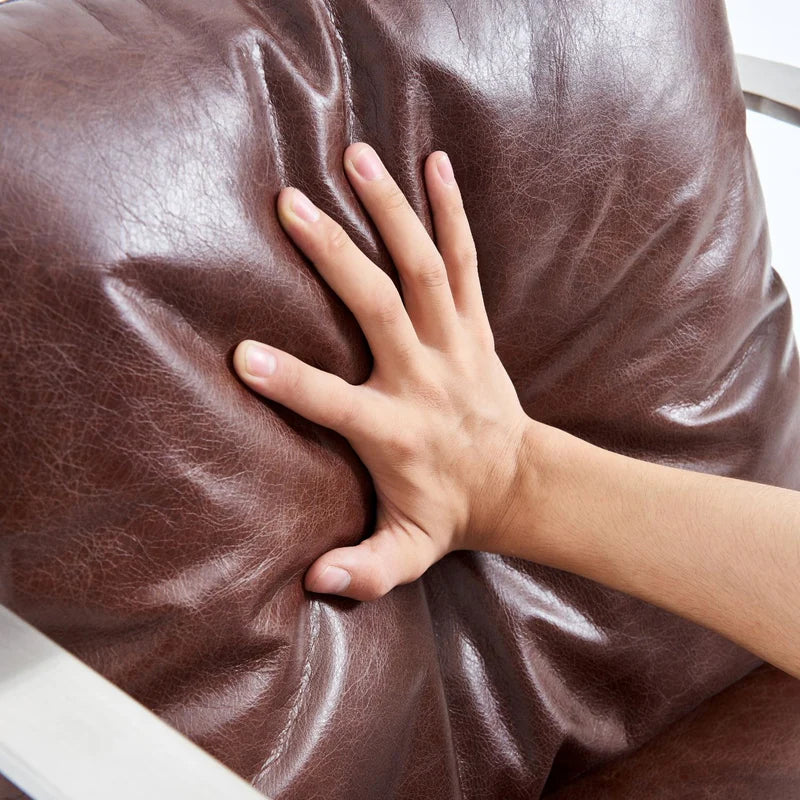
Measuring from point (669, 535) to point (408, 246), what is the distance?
0.84 ft

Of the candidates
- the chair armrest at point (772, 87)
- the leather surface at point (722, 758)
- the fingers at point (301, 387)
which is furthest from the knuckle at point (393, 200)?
the chair armrest at point (772, 87)

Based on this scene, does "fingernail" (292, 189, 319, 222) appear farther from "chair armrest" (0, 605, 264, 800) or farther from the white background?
the white background

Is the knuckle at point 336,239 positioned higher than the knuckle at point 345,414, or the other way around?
the knuckle at point 336,239

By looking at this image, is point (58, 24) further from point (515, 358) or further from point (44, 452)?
point (515, 358)

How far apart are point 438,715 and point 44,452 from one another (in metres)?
0.31

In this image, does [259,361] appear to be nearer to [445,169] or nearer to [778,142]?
[445,169]

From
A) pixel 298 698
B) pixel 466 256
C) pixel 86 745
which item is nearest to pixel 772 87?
pixel 466 256

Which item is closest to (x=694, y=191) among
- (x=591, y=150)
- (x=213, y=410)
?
(x=591, y=150)

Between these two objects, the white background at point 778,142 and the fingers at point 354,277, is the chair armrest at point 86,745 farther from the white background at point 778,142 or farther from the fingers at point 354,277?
the white background at point 778,142

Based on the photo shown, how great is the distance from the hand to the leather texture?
A: 0.04 feet

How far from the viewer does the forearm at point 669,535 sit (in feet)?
1.90

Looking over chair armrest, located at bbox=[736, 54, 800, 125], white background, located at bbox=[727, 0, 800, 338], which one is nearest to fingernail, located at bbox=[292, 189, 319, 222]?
chair armrest, located at bbox=[736, 54, 800, 125]

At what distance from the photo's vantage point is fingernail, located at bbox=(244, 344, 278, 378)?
493 millimetres

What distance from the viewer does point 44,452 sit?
445 millimetres
